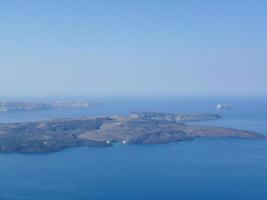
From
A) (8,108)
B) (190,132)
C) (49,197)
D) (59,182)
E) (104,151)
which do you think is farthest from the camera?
(8,108)

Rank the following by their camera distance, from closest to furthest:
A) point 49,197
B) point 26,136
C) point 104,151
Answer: point 49,197 → point 104,151 → point 26,136

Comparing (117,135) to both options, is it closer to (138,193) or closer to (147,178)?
(147,178)

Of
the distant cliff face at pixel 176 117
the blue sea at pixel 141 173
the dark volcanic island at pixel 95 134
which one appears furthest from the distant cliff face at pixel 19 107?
the blue sea at pixel 141 173

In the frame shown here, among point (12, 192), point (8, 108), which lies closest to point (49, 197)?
point (12, 192)

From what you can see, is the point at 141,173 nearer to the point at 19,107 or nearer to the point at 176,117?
the point at 176,117

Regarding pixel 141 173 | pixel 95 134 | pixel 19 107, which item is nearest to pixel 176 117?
pixel 95 134

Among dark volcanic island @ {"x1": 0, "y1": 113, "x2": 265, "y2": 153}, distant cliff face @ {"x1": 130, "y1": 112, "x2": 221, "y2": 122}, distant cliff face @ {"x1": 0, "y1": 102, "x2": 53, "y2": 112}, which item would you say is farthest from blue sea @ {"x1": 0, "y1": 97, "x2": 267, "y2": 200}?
distant cliff face @ {"x1": 0, "y1": 102, "x2": 53, "y2": 112}
